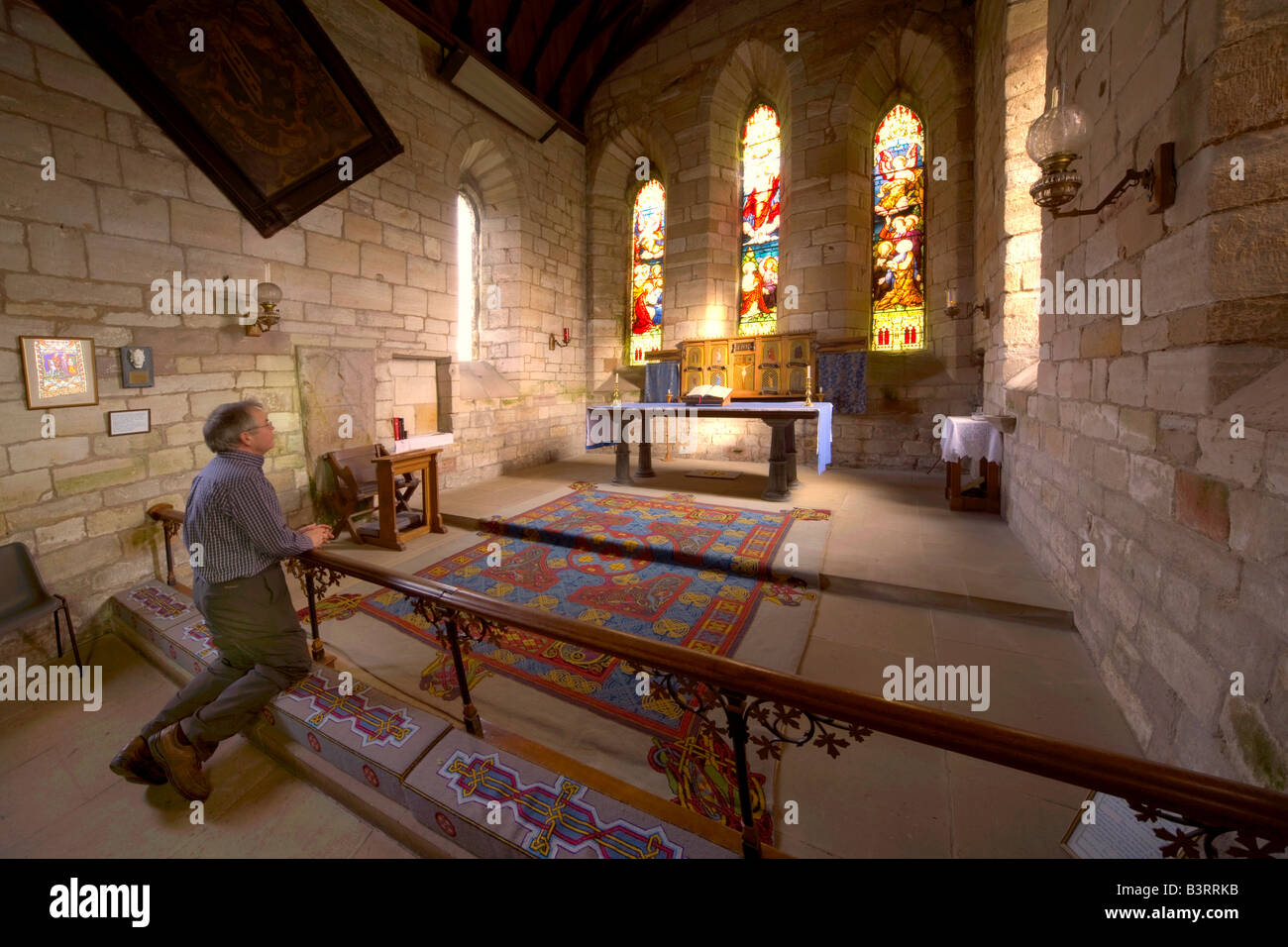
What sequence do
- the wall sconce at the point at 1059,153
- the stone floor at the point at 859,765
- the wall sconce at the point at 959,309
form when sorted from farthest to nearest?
the wall sconce at the point at 959,309 < the wall sconce at the point at 1059,153 < the stone floor at the point at 859,765

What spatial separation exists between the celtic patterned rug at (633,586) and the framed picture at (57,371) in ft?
7.27

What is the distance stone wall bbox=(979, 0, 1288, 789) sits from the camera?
146 centimetres

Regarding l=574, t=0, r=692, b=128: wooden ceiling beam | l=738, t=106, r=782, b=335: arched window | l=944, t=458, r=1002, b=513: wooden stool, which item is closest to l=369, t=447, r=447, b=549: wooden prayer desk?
l=944, t=458, r=1002, b=513: wooden stool

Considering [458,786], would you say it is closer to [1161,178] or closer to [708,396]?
[1161,178]

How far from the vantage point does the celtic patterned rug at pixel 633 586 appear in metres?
2.64

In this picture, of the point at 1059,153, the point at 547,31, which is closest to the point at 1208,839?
the point at 1059,153

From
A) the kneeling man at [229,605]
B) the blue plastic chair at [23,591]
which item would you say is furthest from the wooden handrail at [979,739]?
the blue plastic chair at [23,591]

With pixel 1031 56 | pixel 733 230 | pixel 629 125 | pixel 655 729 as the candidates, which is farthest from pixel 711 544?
pixel 629 125

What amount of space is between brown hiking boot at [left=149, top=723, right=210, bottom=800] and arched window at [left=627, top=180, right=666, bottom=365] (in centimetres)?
811

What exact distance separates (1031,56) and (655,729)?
21.0 feet

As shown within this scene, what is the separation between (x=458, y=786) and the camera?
5.88 ft

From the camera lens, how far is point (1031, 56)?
183 inches

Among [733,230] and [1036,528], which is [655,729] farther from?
[733,230]

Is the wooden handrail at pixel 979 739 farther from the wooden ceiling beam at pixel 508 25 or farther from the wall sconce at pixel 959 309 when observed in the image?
the wooden ceiling beam at pixel 508 25
